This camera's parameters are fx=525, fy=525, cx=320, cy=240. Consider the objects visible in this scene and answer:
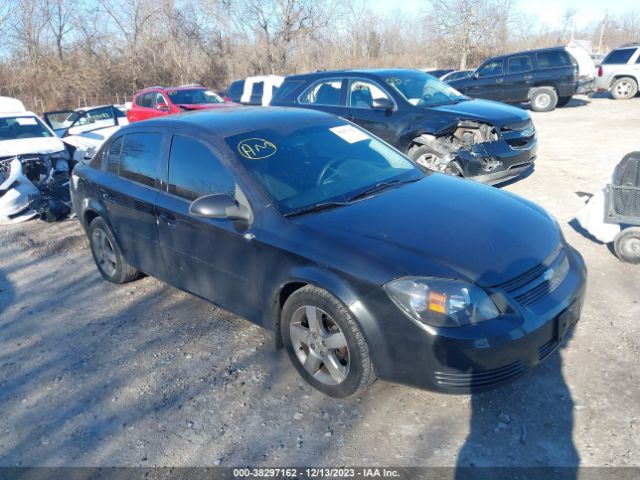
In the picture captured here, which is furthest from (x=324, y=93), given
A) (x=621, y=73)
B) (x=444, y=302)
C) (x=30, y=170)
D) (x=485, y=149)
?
(x=621, y=73)

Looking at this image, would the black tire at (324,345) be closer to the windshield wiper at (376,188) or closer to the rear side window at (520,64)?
the windshield wiper at (376,188)

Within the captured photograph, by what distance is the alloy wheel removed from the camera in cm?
309

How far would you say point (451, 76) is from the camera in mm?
21422

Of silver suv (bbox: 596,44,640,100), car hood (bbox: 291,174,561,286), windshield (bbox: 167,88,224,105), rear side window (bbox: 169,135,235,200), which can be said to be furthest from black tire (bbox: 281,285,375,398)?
silver suv (bbox: 596,44,640,100)

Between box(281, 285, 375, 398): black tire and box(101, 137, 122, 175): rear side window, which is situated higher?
box(101, 137, 122, 175): rear side window

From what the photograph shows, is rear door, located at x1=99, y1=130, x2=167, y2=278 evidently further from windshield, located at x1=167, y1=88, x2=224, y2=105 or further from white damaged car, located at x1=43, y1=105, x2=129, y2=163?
windshield, located at x1=167, y1=88, x2=224, y2=105

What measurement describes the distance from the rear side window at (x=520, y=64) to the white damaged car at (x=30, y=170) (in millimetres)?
13896

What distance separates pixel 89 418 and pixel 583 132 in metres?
12.4

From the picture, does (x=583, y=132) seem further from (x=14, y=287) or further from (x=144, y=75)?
(x=144, y=75)

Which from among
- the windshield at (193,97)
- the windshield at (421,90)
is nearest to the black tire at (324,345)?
the windshield at (421,90)

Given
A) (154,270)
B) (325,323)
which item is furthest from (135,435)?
(154,270)

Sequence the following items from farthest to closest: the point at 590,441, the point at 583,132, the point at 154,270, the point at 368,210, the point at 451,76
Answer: the point at 451,76, the point at 583,132, the point at 154,270, the point at 368,210, the point at 590,441

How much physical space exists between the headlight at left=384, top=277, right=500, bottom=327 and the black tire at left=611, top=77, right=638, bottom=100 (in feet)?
62.2

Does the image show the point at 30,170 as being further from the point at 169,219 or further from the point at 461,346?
the point at 461,346
